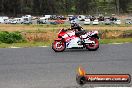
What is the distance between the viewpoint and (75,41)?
59.8ft

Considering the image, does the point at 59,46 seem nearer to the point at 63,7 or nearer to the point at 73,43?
the point at 73,43

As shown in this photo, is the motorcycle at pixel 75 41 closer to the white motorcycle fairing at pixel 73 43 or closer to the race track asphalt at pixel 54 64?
the white motorcycle fairing at pixel 73 43

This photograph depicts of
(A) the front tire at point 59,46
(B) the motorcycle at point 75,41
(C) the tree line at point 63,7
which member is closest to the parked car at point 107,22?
(C) the tree line at point 63,7

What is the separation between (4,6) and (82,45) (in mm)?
66926

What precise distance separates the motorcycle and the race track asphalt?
0.97 feet

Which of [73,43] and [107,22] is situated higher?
[73,43]

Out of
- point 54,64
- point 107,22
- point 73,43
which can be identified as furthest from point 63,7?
point 54,64

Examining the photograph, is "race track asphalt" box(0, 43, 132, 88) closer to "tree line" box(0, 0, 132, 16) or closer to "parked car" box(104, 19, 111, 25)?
"parked car" box(104, 19, 111, 25)

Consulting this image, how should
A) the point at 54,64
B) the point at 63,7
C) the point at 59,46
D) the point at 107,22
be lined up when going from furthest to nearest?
the point at 63,7
the point at 107,22
the point at 59,46
the point at 54,64

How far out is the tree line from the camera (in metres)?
83.1

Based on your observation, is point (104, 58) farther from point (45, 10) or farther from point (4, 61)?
point (45, 10)

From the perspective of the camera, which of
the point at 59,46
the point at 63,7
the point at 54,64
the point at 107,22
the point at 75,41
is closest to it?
the point at 54,64

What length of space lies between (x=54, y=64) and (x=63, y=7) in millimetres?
81453

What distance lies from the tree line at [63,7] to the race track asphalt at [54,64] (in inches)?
2573
